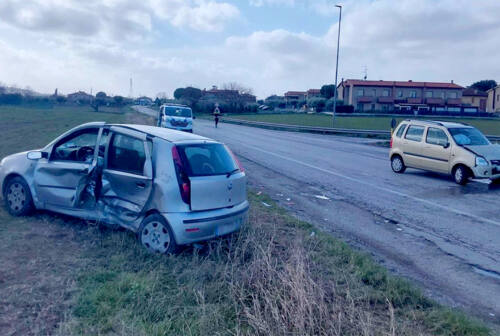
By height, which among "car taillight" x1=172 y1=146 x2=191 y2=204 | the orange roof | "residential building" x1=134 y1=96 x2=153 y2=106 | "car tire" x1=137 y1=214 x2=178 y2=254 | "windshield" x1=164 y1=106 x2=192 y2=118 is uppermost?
the orange roof

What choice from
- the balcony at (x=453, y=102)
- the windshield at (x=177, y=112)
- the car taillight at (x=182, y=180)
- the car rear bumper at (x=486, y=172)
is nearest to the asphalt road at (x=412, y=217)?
the car rear bumper at (x=486, y=172)

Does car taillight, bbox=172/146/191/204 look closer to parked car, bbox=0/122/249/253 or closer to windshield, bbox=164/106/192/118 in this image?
Answer: parked car, bbox=0/122/249/253

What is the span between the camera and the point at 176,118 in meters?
26.2

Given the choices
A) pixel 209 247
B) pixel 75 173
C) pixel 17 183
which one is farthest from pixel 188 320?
pixel 17 183

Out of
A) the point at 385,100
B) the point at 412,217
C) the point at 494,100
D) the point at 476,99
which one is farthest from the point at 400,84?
the point at 412,217

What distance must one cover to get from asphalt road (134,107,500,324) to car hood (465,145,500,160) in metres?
0.83

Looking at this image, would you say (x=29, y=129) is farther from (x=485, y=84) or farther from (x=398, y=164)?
(x=485, y=84)

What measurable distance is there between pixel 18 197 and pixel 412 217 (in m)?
6.87

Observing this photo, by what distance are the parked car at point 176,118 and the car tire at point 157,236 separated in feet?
65.8

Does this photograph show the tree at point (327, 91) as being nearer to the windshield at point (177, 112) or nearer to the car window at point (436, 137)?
the windshield at point (177, 112)

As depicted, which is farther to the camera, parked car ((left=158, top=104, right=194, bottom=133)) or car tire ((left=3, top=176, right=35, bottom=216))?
parked car ((left=158, top=104, right=194, bottom=133))

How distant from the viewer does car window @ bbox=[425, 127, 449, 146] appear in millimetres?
13500

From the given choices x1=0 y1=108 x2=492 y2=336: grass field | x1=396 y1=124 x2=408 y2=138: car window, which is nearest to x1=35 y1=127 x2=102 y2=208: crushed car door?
x1=0 y1=108 x2=492 y2=336: grass field

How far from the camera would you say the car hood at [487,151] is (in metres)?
12.5
